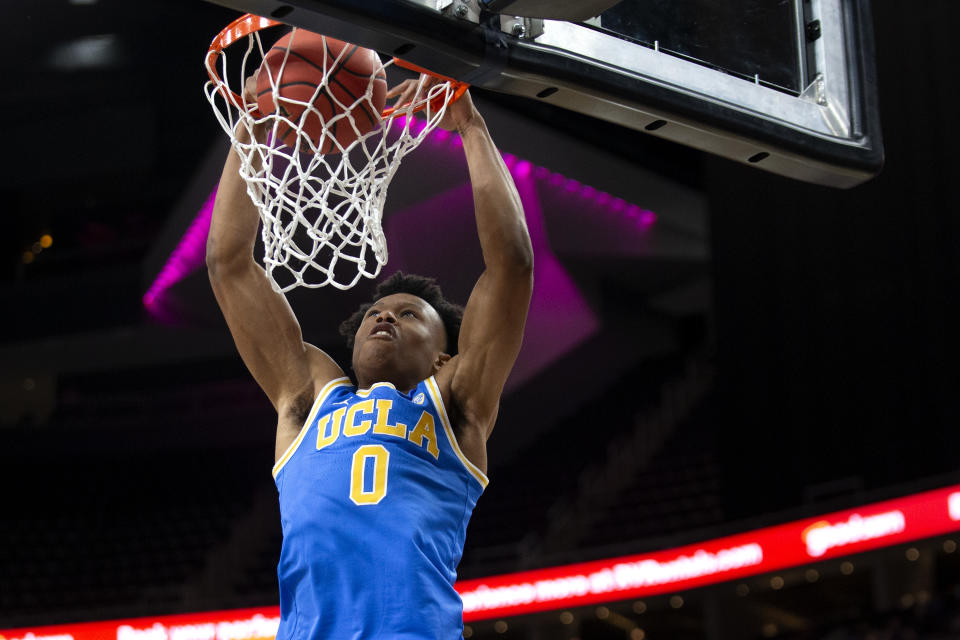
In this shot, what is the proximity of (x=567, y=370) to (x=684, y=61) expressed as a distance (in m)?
13.4

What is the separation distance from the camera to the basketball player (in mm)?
2516

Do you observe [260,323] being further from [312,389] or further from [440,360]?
[440,360]

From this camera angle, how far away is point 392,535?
255 centimetres

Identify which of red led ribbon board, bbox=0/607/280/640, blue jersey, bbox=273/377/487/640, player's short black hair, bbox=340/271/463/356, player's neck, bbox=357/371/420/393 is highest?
red led ribbon board, bbox=0/607/280/640

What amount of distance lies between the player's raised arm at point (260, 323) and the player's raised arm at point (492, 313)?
34cm

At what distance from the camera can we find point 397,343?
2922mm

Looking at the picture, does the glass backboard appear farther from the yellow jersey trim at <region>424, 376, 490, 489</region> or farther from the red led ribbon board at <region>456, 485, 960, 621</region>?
the red led ribbon board at <region>456, 485, 960, 621</region>

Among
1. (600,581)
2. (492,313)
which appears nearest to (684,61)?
(492,313)

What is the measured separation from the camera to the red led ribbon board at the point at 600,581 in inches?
377

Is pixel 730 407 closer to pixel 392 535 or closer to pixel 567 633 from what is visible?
pixel 567 633

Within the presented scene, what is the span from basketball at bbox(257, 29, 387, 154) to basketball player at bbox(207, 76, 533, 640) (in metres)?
0.15

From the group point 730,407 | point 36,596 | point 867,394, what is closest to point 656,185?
point 730,407

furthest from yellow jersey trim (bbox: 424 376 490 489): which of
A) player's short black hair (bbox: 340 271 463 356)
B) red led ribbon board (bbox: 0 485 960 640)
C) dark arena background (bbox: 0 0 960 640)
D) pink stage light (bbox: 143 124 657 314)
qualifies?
pink stage light (bbox: 143 124 657 314)

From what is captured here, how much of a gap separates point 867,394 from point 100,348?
29.6 ft
